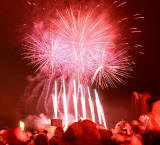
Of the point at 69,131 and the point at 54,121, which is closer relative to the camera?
the point at 69,131

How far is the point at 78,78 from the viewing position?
2328cm

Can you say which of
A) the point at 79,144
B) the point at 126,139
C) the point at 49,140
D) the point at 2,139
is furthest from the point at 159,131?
the point at 2,139

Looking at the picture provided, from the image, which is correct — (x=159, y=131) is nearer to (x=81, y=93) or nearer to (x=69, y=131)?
(x=69, y=131)

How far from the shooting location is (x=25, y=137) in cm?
727

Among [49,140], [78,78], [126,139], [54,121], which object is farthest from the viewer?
[78,78]

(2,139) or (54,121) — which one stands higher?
(54,121)

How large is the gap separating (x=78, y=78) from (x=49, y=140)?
51.3 ft

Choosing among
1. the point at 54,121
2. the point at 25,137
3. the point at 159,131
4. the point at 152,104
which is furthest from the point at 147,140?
the point at 54,121

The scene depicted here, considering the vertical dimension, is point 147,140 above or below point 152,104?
below

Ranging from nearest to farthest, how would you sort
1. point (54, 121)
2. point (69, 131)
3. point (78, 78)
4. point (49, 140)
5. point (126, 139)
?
point (126, 139)
point (69, 131)
point (49, 140)
point (54, 121)
point (78, 78)

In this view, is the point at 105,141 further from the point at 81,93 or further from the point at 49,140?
the point at 81,93

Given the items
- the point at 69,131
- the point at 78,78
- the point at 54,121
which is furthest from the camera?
the point at 78,78

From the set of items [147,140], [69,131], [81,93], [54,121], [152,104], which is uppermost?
[81,93]

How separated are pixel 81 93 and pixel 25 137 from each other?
1694 cm
